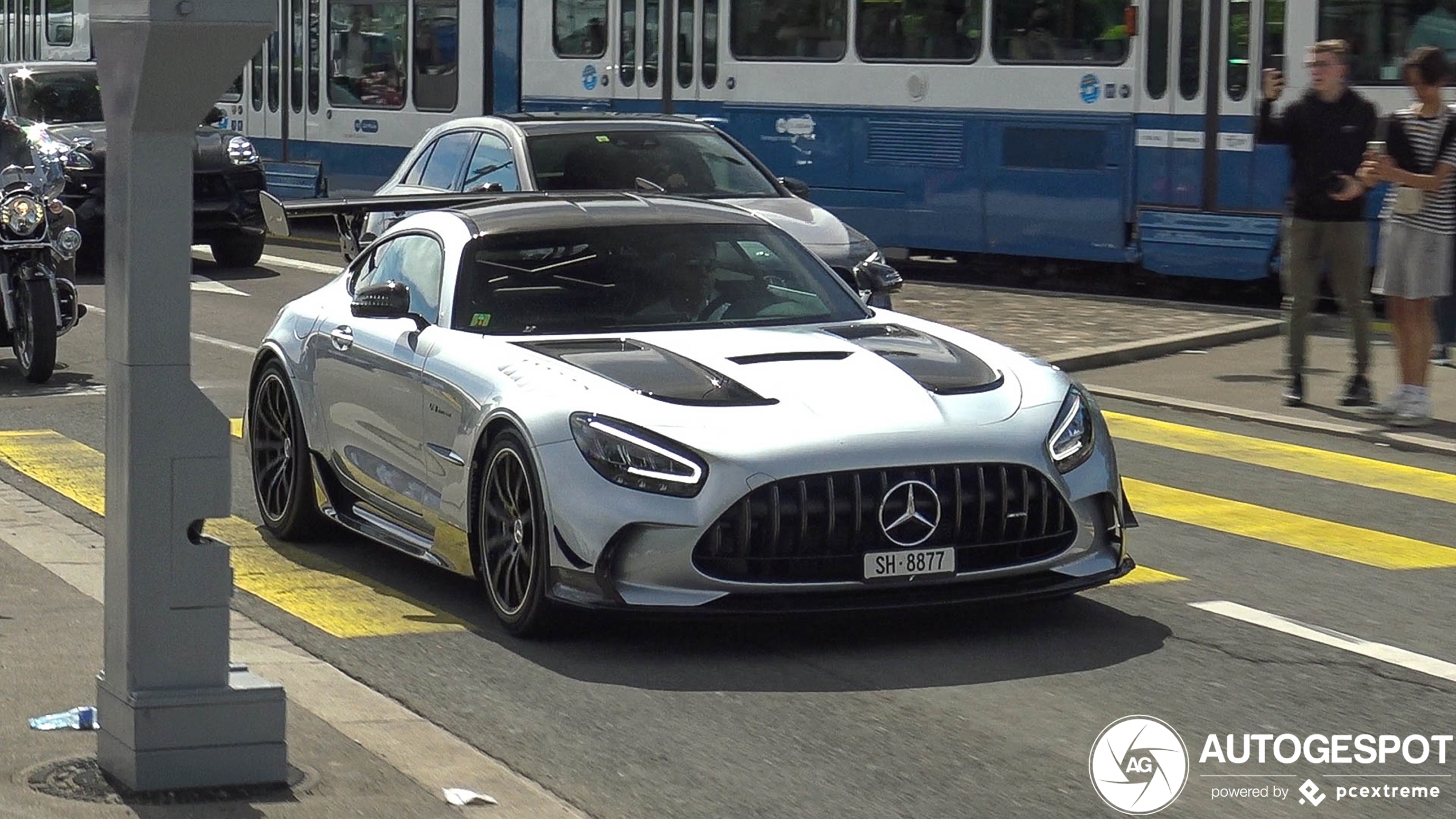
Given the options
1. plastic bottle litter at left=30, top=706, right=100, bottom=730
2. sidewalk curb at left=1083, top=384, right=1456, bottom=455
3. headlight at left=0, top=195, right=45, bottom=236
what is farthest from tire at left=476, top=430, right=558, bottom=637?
headlight at left=0, top=195, right=45, bottom=236

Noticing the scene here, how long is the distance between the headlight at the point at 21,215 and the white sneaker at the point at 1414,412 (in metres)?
7.25

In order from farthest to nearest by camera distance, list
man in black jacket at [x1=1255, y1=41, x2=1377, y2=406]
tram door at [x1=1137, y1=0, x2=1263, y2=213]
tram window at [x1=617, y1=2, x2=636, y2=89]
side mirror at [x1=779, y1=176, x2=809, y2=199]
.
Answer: tram window at [x1=617, y1=2, x2=636, y2=89] → tram door at [x1=1137, y1=0, x2=1263, y2=213] → side mirror at [x1=779, y1=176, x2=809, y2=199] → man in black jacket at [x1=1255, y1=41, x2=1377, y2=406]

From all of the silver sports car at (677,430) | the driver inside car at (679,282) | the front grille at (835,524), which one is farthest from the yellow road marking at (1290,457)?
the front grille at (835,524)

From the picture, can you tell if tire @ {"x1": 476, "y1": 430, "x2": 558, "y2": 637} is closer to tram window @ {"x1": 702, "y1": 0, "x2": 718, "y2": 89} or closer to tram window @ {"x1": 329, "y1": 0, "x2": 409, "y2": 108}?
tram window @ {"x1": 702, "y1": 0, "x2": 718, "y2": 89}

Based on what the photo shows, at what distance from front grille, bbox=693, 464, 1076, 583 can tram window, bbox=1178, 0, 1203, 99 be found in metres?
11.8

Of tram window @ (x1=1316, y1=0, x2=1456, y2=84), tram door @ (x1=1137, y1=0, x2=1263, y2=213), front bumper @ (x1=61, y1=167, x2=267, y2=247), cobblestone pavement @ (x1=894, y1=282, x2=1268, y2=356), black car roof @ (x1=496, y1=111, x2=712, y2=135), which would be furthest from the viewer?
front bumper @ (x1=61, y1=167, x2=267, y2=247)

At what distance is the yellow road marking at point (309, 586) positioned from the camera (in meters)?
7.49

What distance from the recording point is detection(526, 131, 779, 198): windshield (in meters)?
14.1

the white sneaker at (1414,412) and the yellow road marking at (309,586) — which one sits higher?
the white sneaker at (1414,412)

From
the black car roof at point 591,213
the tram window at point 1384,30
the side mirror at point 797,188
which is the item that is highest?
the tram window at point 1384,30

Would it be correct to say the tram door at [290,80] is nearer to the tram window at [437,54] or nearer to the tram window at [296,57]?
the tram window at [296,57]

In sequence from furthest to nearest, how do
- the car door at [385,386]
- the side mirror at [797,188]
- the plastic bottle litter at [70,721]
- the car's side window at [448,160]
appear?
1. the side mirror at [797,188]
2. the car's side window at [448,160]
3. the car door at [385,386]
4. the plastic bottle litter at [70,721]

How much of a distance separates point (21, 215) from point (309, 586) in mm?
5721

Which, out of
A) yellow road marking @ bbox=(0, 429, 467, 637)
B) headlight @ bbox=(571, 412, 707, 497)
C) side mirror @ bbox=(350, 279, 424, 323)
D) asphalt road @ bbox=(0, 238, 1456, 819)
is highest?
side mirror @ bbox=(350, 279, 424, 323)
